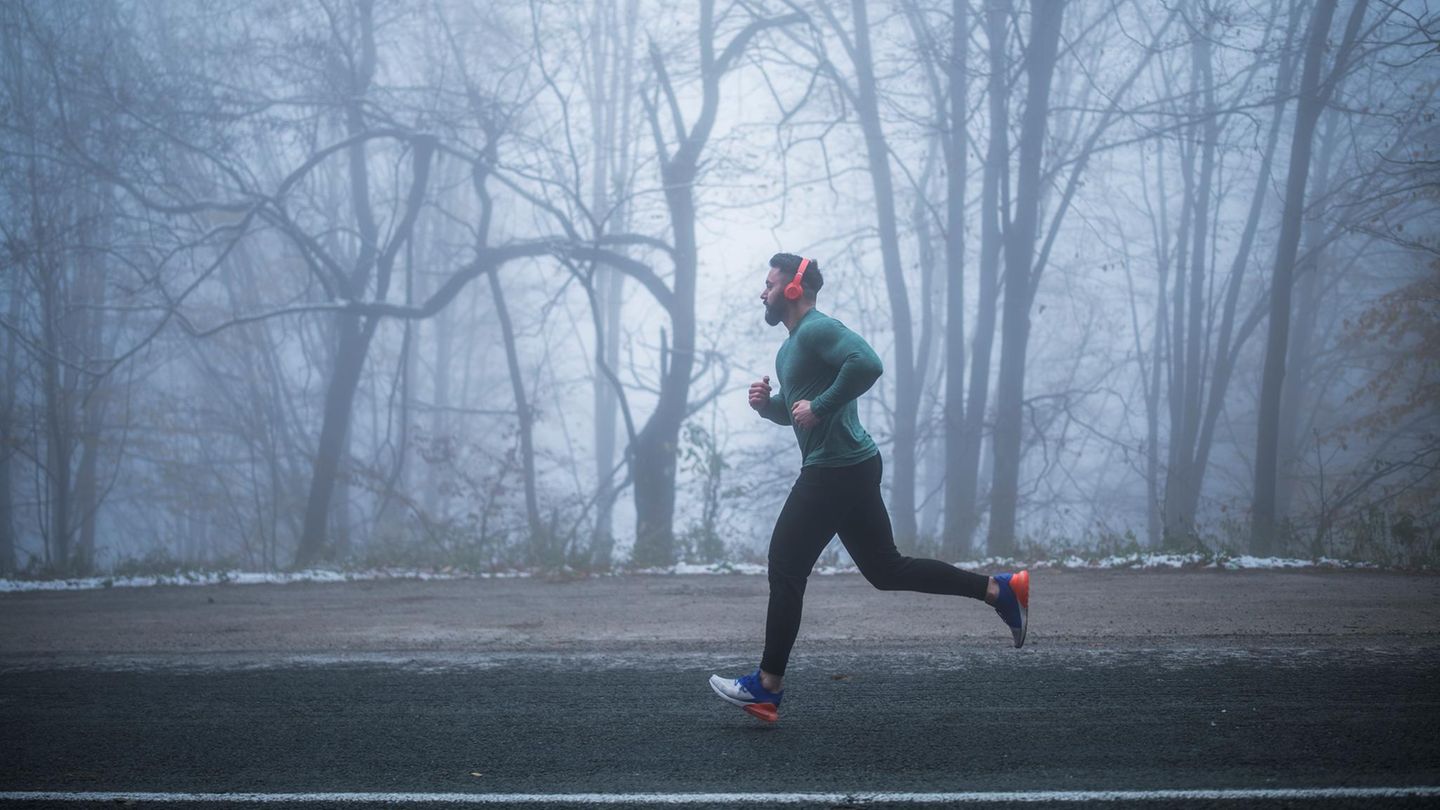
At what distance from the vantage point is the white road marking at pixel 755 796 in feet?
11.2

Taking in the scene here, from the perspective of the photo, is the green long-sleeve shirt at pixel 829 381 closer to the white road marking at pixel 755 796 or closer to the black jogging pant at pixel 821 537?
the black jogging pant at pixel 821 537

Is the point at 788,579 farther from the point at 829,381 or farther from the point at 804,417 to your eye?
the point at 829,381

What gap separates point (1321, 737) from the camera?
13.1ft

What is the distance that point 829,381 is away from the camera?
4.54 m

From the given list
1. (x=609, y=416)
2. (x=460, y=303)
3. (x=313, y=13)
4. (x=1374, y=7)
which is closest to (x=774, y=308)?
(x=1374, y=7)

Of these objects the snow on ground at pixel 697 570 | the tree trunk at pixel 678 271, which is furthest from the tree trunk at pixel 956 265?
the snow on ground at pixel 697 570

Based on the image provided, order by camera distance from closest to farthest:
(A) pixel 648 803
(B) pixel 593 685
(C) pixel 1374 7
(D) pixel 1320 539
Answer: (A) pixel 648 803, (B) pixel 593 685, (D) pixel 1320 539, (C) pixel 1374 7

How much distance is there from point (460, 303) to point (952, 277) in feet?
59.6

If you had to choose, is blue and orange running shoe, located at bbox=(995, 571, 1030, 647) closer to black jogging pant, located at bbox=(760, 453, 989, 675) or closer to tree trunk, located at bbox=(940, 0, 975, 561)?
black jogging pant, located at bbox=(760, 453, 989, 675)

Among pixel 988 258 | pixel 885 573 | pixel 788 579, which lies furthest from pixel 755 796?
pixel 988 258

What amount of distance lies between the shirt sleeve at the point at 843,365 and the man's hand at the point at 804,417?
Answer: 0.09ft

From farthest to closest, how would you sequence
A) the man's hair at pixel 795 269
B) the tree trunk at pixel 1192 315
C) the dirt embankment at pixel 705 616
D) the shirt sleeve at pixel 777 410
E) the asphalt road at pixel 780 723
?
the tree trunk at pixel 1192 315
the dirt embankment at pixel 705 616
the shirt sleeve at pixel 777 410
the man's hair at pixel 795 269
the asphalt road at pixel 780 723

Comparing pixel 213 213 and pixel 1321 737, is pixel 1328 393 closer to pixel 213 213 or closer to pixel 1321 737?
pixel 1321 737

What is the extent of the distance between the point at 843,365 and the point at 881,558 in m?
0.94
